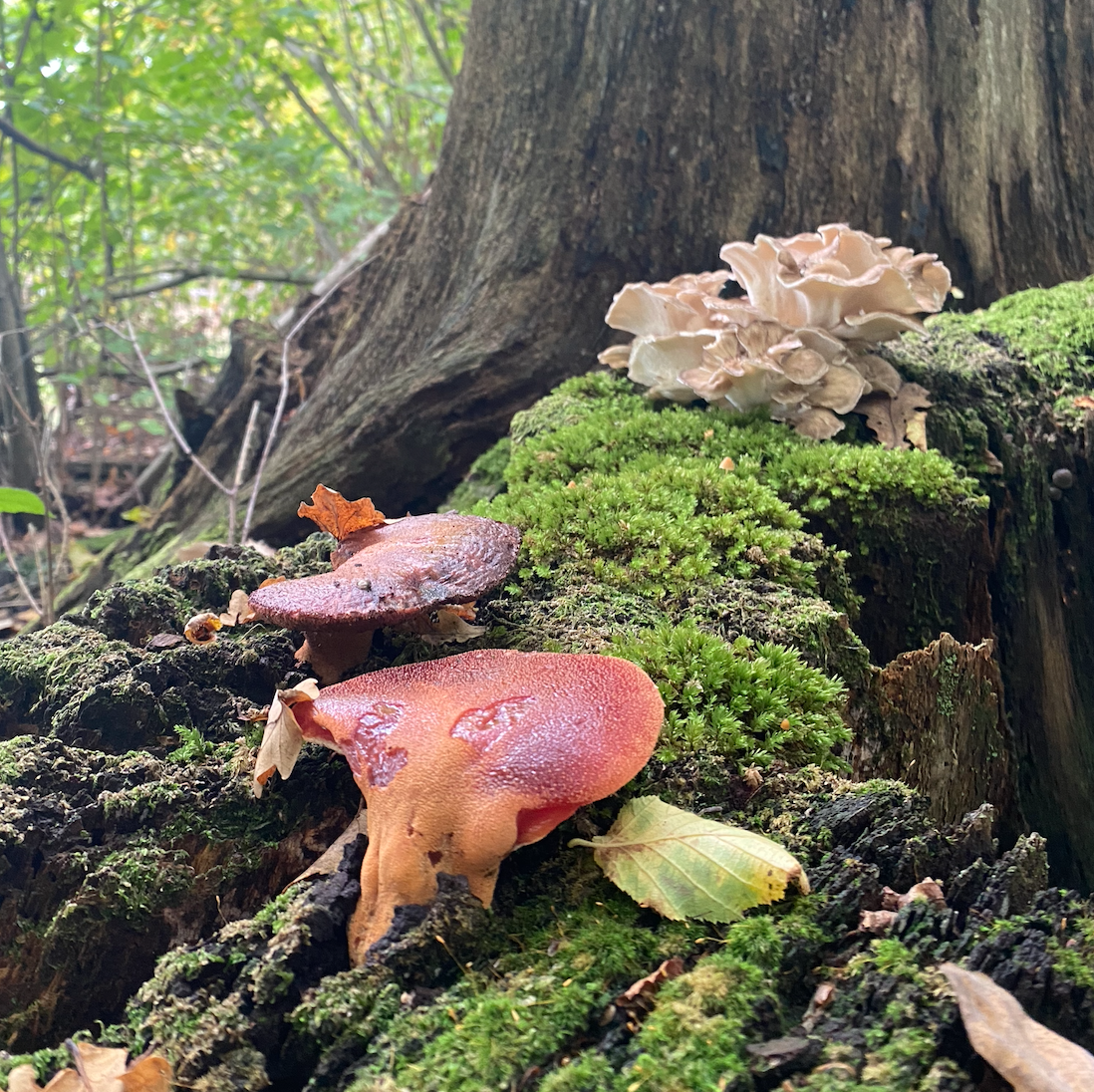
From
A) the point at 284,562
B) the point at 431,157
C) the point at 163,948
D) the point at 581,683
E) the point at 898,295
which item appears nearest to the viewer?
the point at 581,683

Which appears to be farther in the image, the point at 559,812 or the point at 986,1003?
the point at 559,812

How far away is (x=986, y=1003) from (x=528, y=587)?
1.70 metres

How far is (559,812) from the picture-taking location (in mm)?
1522

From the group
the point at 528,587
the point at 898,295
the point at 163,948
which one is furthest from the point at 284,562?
the point at 898,295

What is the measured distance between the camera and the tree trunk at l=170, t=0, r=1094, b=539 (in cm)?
478

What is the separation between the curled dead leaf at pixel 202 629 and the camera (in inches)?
95.5

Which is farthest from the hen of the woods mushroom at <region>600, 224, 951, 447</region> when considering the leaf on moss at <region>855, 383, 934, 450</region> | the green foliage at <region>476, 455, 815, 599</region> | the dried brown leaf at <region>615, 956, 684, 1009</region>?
the dried brown leaf at <region>615, 956, 684, 1009</region>

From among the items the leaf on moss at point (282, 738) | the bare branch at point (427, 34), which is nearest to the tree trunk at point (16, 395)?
the leaf on moss at point (282, 738)

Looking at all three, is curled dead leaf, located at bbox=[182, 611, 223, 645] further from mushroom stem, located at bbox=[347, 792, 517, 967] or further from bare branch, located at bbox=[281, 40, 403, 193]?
bare branch, located at bbox=[281, 40, 403, 193]

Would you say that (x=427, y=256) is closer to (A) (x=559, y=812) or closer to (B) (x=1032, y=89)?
(B) (x=1032, y=89)

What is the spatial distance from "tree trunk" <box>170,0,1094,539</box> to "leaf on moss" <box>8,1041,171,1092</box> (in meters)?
3.51

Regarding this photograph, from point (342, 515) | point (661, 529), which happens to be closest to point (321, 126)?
point (342, 515)

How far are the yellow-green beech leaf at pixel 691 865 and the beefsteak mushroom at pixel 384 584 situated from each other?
72 cm

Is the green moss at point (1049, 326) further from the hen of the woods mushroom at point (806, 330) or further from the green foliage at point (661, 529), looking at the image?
the green foliage at point (661, 529)
